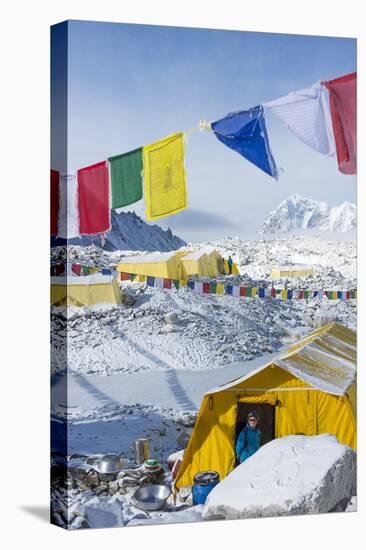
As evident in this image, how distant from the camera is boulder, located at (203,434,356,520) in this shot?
9.30 meters

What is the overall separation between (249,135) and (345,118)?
919 mm

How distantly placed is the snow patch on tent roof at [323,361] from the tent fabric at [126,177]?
1.62 m

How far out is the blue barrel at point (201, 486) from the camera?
9.35 meters

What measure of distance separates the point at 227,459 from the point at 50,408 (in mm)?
1435

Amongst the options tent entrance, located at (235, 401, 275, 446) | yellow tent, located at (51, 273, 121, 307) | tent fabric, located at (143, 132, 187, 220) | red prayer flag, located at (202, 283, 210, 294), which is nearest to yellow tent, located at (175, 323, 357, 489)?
tent entrance, located at (235, 401, 275, 446)

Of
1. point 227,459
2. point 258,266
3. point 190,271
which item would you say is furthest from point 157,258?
point 227,459

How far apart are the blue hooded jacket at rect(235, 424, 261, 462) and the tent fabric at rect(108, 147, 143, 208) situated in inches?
78.7

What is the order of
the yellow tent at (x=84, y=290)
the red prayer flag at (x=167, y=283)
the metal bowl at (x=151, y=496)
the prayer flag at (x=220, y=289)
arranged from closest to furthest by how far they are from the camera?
the yellow tent at (x=84, y=290), the metal bowl at (x=151, y=496), the red prayer flag at (x=167, y=283), the prayer flag at (x=220, y=289)

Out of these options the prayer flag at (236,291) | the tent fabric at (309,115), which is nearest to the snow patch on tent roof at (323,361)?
the prayer flag at (236,291)

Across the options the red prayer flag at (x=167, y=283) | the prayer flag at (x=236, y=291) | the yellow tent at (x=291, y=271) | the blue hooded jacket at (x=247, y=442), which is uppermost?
the yellow tent at (x=291, y=271)

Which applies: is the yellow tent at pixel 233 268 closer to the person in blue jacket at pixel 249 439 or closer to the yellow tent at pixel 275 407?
the yellow tent at pixel 275 407

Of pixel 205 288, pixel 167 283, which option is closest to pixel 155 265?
pixel 167 283

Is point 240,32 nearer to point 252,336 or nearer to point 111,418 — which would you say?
point 252,336

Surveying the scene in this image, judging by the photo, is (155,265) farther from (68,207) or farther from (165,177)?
(68,207)
